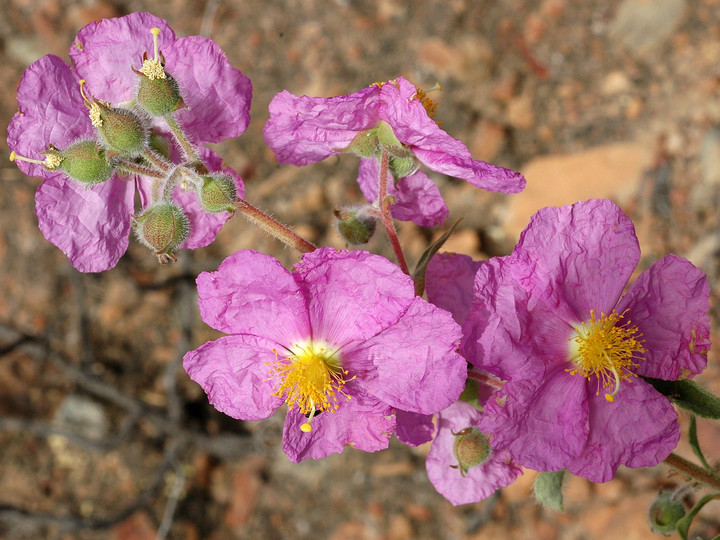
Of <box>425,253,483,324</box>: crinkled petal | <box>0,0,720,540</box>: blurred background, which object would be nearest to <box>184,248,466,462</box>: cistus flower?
<box>425,253,483,324</box>: crinkled petal

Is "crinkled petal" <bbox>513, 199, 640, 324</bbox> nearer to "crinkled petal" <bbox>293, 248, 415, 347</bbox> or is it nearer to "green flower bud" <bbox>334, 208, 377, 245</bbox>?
"crinkled petal" <bbox>293, 248, 415, 347</bbox>

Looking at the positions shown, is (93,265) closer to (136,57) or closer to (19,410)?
(136,57)

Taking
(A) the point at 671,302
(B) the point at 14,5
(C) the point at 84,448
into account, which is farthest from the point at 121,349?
(A) the point at 671,302

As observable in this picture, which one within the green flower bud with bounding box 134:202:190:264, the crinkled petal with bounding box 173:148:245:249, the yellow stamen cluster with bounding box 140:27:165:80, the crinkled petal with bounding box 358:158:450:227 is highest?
the yellow stamen cluster with bounding box 140:27:165:80

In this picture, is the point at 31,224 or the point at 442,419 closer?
the point at 442,419

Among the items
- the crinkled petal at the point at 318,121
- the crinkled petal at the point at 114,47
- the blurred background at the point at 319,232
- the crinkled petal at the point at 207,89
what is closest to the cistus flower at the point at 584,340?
the crinkled petal at the point at 318,121

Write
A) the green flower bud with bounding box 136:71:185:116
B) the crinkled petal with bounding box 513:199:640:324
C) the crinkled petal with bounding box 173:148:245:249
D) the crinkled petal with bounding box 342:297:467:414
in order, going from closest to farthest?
the crinkled petal with bounding box 342:297:467:414, the crinkled petal with bounding box 513:199:640:324, the green flower bud with bounding box 136:71:185:116, the crinkled petal with bounding box 173:148:245:249

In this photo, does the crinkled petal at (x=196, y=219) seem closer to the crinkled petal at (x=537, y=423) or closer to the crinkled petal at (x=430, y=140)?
the crinkled petal at (x=430, y=140)
